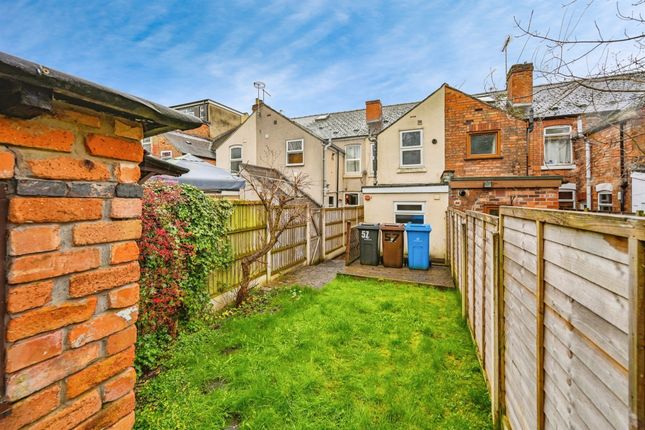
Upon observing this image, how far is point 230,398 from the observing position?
2986 mm

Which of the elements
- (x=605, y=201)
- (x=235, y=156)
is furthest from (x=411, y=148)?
(x=235, y=156)

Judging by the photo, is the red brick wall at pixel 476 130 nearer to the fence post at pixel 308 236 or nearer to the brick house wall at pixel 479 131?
the brick house wall at pixel 479 131

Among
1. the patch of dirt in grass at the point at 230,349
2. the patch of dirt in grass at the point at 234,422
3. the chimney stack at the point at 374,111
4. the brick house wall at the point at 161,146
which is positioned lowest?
the patch of dirt in grass at the point at 234,422

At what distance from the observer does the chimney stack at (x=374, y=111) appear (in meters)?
16.8

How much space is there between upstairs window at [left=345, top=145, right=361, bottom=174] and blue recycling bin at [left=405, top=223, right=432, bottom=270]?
8922 millimetres

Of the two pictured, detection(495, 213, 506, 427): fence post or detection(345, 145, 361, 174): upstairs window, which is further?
detection(345, 145, 361, 174): upstairs window

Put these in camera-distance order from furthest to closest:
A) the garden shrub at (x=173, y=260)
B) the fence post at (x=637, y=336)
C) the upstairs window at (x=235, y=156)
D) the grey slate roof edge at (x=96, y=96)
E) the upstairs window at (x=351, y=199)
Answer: the upstairs window at (x=235, y=156) < the upstairs window at (x=351, y=199) < the garden shrub at (x=173, y=260) < the grey slate roof edge at (x=96, y=96) < the fence post at (x=637, y=336)

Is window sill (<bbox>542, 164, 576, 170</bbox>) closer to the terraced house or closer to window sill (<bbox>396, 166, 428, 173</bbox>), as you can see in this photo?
the terraced house

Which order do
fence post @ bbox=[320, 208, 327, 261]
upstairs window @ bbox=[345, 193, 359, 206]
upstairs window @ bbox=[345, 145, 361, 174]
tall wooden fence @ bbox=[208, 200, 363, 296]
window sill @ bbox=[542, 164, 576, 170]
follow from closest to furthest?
1. tall wooden fence @ bbox=[208, 200, 363, 296]
2. fence post @ bbox=[320, 208, 327, 261]
3. window sill @ bbox=[542, 164, 576, 170]
4. upstairs window @ bbox=[345, 193, 359, 206]
5. upstairs window @ bbox=[345, 145, 361, 174]

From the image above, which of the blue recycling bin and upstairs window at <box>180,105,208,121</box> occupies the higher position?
upstairs window at <box>180,105,208,121</box>

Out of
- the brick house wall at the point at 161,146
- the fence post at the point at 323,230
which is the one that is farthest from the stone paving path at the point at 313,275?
the brick house wall at the point at 161,146

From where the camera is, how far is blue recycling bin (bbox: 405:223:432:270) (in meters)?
8.59

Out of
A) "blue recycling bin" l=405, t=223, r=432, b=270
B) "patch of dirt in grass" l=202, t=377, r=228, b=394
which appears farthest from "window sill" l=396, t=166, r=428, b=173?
"patch of dirt in grass" l=202, t=377, r=228, b=394

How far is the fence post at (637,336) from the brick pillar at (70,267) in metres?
2.09
